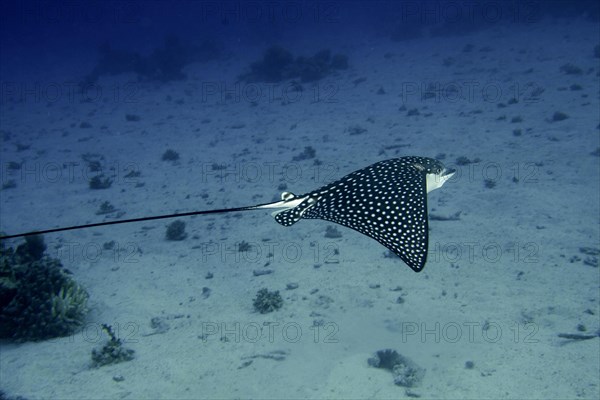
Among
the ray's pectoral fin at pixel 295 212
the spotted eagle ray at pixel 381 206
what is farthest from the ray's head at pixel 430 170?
the ray's pectoral fin at pixel 295 212

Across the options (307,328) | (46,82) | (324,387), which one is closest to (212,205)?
(307,328)

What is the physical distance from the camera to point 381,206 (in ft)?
15.4

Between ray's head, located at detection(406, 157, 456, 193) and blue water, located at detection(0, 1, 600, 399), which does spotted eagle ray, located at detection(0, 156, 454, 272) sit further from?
blue water, located at detection(0, 1, 600, 399)

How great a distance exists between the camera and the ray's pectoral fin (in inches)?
197

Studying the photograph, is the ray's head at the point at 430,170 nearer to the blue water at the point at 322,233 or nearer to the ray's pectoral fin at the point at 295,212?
the ray's pectoral fin at the point at 295,212

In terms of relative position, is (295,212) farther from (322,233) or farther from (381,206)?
(322,233)

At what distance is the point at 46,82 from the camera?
125ft

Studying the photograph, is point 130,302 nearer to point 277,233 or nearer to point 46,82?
point 277,233

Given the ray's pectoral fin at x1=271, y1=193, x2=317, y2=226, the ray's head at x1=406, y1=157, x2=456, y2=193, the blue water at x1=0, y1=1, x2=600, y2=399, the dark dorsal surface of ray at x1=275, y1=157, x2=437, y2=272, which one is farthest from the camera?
the blue water at x1=0, y1=1, x2=600, y2=399

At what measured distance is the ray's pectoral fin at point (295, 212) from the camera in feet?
16.4

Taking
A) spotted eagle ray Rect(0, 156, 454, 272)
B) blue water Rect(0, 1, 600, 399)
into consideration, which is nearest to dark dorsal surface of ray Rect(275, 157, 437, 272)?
spotted eagle ray Rect(0, 156, 454, 272)

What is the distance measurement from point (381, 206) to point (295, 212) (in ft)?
3.66

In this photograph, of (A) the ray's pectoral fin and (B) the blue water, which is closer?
(A) the ray's pectoral fin

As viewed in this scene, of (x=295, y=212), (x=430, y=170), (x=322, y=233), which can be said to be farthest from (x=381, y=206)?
(x=322, y=233)
